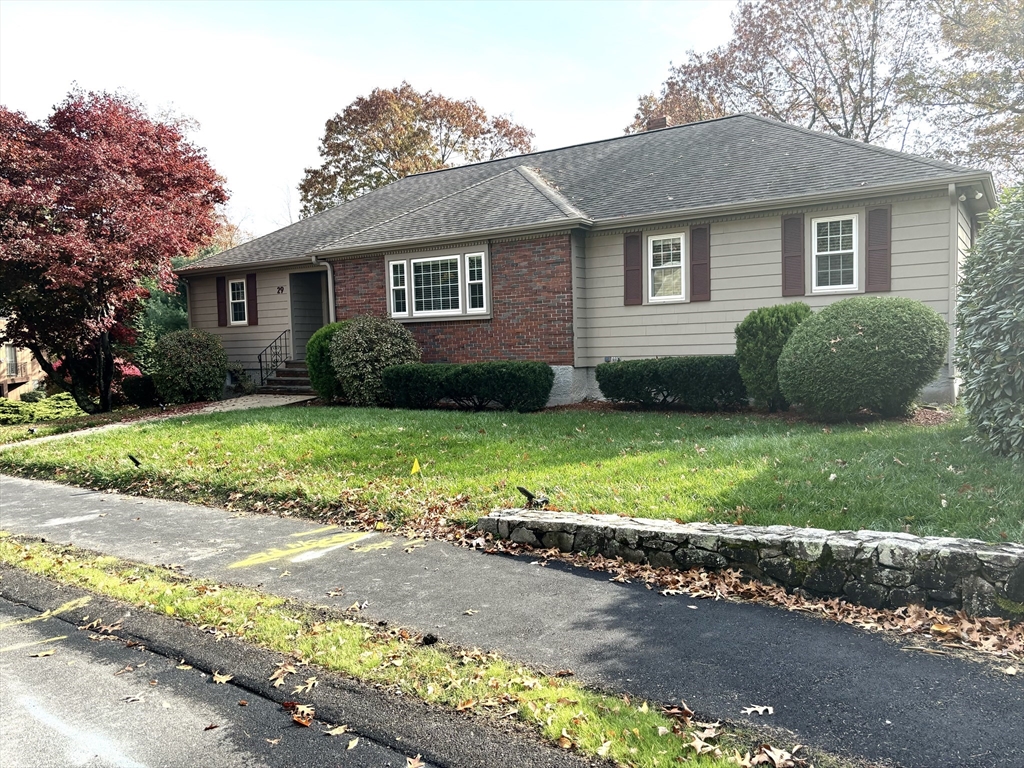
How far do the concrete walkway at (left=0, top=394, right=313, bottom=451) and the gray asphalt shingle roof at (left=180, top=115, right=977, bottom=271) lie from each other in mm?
3692

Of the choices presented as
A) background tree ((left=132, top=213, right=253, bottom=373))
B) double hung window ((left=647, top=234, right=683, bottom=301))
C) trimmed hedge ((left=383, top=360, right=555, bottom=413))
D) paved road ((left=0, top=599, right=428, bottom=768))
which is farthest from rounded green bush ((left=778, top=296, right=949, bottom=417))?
background tree ((left=132, top=213, right=253, bottom=373))

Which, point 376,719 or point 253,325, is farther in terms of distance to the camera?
point 253,325

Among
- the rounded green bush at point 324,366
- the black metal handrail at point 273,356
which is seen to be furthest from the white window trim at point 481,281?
the black metal handrail at point 273,356

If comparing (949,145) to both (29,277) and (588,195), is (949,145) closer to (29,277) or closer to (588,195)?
(588,195)

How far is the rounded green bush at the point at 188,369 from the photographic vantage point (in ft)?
56.3

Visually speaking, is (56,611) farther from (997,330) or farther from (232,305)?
(232,305)

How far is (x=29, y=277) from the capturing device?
1537 cm

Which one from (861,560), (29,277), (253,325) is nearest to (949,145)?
(253,325)

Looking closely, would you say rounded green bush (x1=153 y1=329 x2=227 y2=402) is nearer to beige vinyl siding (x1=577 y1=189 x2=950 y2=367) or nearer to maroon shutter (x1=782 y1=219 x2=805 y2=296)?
beige vinyl siding (x1=577 y1=189 x2=950 y2=367)

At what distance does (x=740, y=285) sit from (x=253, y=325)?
13254 millimetres

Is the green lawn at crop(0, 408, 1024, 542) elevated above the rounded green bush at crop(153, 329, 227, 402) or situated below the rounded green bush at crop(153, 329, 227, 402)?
below

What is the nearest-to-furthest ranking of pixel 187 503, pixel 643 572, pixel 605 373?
pixel 643 572
pixel 187 503
pixel 605 373

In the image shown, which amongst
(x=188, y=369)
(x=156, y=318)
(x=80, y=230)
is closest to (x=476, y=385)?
(x=188, y=369)

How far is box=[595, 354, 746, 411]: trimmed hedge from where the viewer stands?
12000 mm
